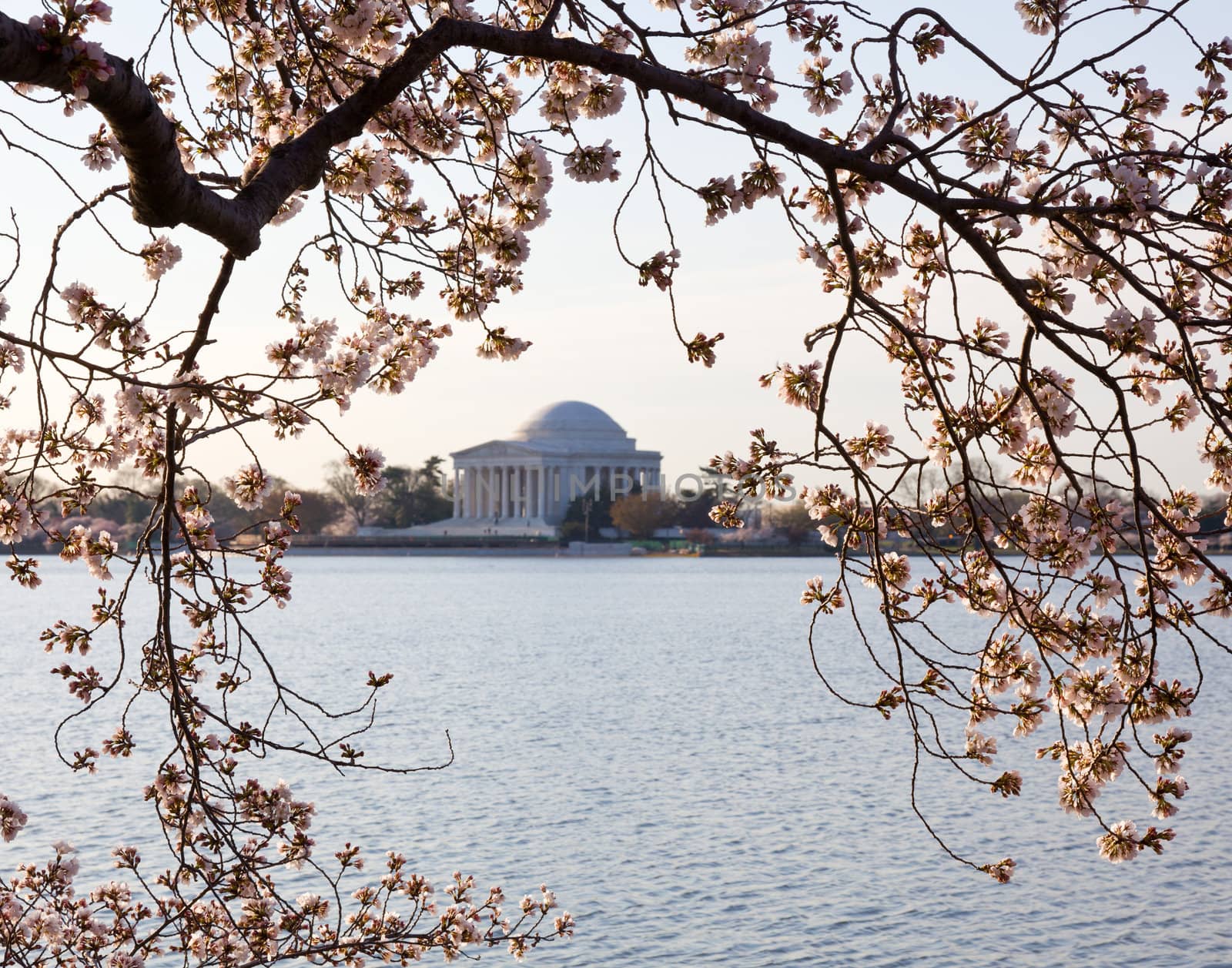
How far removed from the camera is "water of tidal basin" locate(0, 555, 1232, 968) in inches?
468

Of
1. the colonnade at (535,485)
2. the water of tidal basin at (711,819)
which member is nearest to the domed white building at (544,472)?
the colonnade at (535,485)

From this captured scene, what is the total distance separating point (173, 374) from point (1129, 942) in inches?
389

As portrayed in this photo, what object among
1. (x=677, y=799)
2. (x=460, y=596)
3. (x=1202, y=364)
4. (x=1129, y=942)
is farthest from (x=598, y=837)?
(x=460, y=596)

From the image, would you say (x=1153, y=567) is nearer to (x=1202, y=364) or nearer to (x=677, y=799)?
(x=1202, y=364)

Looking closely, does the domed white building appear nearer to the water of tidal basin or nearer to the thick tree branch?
the water of tidal basin

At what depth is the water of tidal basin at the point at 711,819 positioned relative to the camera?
11.9 meters

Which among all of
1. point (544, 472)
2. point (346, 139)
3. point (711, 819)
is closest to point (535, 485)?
point (544, 472)

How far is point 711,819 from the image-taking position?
1602 cm

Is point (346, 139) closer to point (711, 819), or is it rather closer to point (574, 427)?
point (711, 819)

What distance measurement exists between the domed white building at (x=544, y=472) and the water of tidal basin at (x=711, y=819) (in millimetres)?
87215

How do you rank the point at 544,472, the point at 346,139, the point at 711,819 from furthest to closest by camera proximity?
the point at 544,472 < the point at 711,819 < the point at 346,139

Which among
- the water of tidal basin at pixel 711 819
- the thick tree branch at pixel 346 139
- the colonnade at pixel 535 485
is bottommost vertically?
the water of tidal basin at pixel 711 819

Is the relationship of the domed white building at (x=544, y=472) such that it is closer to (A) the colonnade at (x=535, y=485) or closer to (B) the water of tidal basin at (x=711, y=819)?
(A) the colonnade at (x=535, y=485)

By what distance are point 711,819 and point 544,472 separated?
10548 centimetres
